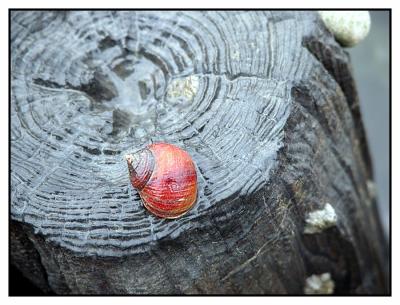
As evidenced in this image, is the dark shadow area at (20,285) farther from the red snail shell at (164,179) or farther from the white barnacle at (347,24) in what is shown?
the white barnacle at (347,24)

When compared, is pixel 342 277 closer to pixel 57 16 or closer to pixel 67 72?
pixel 67 72

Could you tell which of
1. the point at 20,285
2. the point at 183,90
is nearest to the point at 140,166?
the point at 183,90

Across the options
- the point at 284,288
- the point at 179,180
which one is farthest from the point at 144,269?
the point at 284,288

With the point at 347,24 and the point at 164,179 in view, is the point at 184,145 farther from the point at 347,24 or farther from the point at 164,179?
the point at 347,24

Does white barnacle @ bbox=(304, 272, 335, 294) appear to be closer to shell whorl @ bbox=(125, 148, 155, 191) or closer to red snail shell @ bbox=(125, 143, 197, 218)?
red snail shell @ bbox=(125, 143, 197, 218)

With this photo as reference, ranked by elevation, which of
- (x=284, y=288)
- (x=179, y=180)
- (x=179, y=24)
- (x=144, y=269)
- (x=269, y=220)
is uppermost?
(x=179, y=24)

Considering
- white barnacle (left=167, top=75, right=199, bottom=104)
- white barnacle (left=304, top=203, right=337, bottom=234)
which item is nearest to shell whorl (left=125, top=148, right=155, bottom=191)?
white barnacle (left=167, top=75, right=199, bottom=104)
